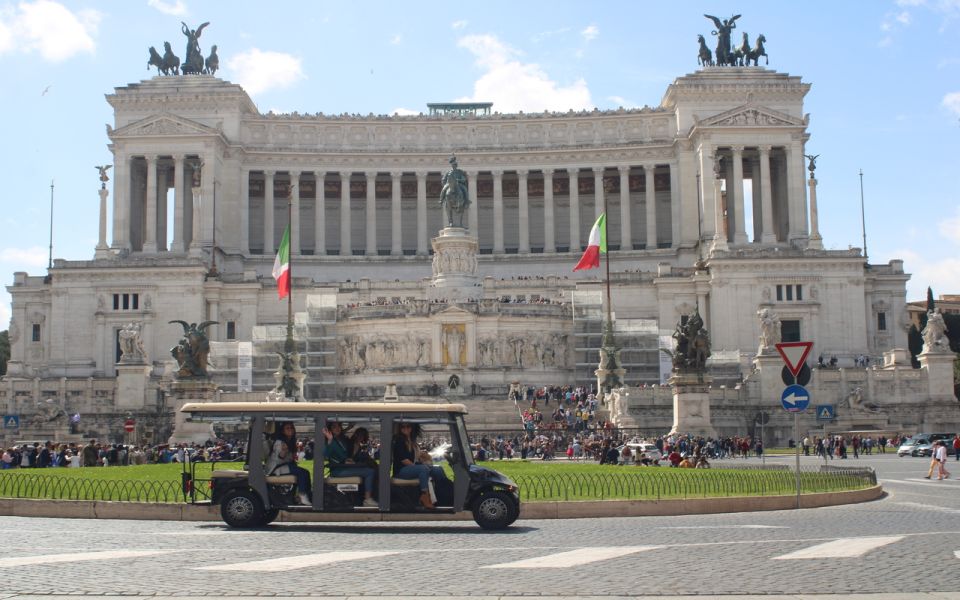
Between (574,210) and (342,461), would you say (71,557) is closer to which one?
(342,461)

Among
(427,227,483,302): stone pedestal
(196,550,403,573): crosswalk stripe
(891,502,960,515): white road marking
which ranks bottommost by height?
(891,502,960,515): white road marking

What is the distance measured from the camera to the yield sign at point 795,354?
1063 inches

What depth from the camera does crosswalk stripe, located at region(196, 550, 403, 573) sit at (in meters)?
18.5

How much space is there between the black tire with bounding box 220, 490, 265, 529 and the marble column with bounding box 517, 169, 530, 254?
294 ft

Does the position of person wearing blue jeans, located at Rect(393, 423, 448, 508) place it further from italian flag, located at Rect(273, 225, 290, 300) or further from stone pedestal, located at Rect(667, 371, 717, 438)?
italian flag, located at Rect(273, 225, 290, 300)

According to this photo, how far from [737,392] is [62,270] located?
54.3 metres

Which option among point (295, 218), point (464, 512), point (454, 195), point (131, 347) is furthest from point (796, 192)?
point (464, 512)

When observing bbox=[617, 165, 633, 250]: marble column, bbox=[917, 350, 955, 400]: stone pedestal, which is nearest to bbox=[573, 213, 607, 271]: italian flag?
bbox=[917, 350, 955, 400]: stone pedestal

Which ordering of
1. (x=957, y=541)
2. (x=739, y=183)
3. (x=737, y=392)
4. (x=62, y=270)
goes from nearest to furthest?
(x=957, y=541) → (x=737, y=392) → (x=62, y=270) → (x=739, y=183)

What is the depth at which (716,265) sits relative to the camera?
94438 mm

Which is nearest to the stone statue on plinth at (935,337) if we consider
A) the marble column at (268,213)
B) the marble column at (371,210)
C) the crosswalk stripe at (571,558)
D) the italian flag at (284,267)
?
the italian flag at (284,267)

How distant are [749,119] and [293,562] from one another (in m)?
94.6

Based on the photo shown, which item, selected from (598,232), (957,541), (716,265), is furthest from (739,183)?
(957,541)

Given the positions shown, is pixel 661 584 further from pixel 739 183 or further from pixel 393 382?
pixel 739 183
